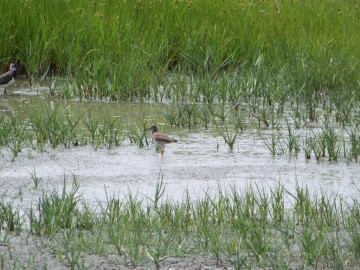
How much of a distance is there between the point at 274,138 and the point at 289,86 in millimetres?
2108

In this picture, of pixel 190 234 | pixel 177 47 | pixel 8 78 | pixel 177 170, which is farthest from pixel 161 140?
pixel 177 47

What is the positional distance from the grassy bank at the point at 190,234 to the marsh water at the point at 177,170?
2.08 ft

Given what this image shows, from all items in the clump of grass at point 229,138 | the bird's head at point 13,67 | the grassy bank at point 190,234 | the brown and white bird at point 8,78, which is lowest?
the grassy bank at point 190,234

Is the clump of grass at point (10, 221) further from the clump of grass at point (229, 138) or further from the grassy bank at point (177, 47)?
→ the grassy bank at point (177, 47)

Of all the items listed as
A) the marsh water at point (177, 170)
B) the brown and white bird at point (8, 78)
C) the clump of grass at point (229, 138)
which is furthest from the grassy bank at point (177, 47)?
the marsh water at point (177, 170)

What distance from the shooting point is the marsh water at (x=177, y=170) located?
7328 millimetres

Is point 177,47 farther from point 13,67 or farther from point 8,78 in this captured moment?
point 8,78

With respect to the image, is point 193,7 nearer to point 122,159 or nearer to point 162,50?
point 162,50

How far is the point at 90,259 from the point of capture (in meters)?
5.55

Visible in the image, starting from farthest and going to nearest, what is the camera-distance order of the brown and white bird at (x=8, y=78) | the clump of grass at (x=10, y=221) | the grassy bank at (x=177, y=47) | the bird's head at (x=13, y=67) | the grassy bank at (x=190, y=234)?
the bird's head at (x=13, y=67) → the brown and white bird at (x=8, y=78) → the grassy bank at (x=177, y=47) → the clump of grass at (x=10, y=221) → the grassy bank at (x=190, y=234)

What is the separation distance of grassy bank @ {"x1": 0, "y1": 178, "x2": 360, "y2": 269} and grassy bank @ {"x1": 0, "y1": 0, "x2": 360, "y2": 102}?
4.25 m

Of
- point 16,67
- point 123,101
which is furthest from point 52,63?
point 123,101

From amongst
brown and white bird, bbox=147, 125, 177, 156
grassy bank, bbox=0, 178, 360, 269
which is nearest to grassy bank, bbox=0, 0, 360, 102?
brown and white bird, bbox=147, 125, 177, 156

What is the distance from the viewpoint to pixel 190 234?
5941mm
